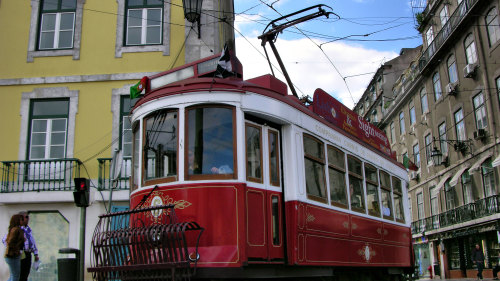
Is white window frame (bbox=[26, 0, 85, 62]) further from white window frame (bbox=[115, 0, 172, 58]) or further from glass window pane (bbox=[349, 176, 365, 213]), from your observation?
glass window pane (bbox=[349, 176, 365, 213])

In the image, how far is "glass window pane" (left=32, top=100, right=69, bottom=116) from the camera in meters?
12.9

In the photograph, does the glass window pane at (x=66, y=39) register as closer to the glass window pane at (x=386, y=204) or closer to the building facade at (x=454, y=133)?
the glass window pane at (x=386, y=204)

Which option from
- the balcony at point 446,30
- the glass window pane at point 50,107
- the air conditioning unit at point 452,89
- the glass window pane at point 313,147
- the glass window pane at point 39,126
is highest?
the balcony at point 446,30

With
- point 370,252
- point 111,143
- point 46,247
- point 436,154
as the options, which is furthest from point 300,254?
point 436,154

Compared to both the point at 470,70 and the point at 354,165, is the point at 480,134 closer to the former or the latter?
the point at 470,70

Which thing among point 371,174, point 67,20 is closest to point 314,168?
point 371,174

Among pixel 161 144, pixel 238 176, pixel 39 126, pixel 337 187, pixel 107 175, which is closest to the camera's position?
A: pixel 238 176

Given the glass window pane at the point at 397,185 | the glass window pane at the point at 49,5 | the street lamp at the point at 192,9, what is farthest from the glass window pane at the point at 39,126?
the glass window pane at the point at 397,185

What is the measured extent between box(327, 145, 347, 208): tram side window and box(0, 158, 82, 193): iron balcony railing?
6892 mm

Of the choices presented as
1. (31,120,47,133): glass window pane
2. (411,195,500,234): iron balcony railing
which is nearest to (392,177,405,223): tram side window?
(31,120,47,133): glass window pane

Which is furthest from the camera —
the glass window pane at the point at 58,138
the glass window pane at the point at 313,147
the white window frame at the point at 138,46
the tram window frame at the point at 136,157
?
the white window frame at the point at 138,46

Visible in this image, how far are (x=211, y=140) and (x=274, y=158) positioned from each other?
3.11 feet

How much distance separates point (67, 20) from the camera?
1352 centimetres

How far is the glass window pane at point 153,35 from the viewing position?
13.2m
